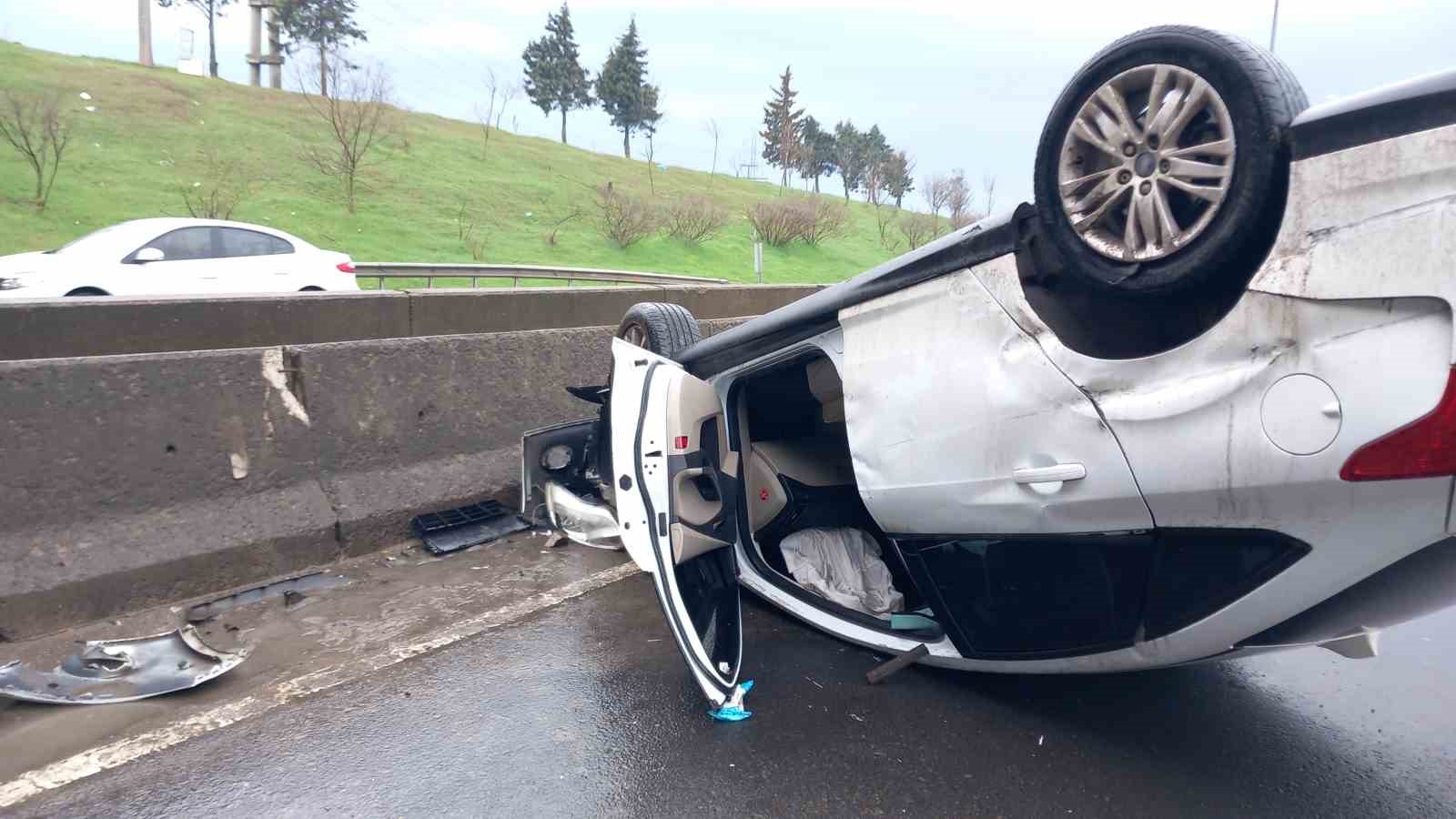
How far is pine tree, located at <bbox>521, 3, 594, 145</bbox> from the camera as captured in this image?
226 ft

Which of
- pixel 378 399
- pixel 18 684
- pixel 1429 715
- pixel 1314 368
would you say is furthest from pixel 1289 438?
pixel 378 399

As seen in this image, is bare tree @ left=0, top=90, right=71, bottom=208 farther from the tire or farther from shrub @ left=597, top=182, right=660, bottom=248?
the tire

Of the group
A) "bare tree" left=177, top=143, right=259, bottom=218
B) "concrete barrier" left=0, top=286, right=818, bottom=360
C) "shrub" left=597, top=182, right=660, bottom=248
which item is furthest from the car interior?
"shrub" left=597, top=182, right=660, bottom=248

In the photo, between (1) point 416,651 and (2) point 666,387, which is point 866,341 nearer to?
(2) point 666,387

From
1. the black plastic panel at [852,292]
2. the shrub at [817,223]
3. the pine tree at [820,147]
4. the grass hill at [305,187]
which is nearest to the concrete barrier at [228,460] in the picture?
the black plastic panel at [852,292]

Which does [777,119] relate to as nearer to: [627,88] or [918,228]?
[627,88]

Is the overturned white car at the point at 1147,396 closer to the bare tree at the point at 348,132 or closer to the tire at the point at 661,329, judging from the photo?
the tire at the point at 661,329

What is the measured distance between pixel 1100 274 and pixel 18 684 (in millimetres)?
3530

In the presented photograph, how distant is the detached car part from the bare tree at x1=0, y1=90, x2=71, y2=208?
24.3m

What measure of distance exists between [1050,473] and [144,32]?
63809mm

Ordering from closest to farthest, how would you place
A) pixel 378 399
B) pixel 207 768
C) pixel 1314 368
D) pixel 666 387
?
pixel 1314 368, pixel 207 768, pixel 666 387, pixel 378 399

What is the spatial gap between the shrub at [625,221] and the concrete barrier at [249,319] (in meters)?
24.3

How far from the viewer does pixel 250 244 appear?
35.9 ft

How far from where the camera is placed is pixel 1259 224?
6.17ft
